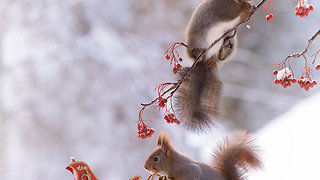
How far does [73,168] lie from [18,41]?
871 mm

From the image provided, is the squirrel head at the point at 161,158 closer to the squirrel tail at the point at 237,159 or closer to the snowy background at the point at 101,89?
the squirrel tail at the point at 237,159

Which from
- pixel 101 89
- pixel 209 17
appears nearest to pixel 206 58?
pixel 209 17

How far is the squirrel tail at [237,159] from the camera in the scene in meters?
0.79

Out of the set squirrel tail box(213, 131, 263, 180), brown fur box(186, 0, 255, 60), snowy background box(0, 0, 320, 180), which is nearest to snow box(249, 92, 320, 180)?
snowy background box(0, 0, 320, 180)

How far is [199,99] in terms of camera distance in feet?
2.59

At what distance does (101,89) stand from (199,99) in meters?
0.71

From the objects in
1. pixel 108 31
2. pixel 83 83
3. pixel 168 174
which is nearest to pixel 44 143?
pixel 83 83

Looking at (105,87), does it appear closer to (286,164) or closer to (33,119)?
(33,119)

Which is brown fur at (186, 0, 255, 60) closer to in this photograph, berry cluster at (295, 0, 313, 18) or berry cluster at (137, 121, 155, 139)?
berry cluster at (295, 0, 313, 18)

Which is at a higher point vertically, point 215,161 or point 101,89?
point 101,89

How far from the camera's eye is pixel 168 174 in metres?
0.75

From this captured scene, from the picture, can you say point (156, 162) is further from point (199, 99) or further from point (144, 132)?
point (199, 99)

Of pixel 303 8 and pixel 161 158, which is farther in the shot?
pixel 161 158

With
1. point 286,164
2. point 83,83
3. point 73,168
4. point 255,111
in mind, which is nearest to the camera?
point 73,168
